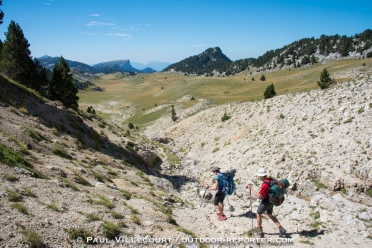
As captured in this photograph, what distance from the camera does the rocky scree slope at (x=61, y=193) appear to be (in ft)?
26.1

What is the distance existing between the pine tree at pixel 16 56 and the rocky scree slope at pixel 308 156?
100ft

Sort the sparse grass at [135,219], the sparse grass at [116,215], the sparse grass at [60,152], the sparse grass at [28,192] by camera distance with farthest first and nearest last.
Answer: the sparse grass at [60,152], the sparse grass at [135,219], the sparse grass at [116,215], the sparse grass at [28,192]

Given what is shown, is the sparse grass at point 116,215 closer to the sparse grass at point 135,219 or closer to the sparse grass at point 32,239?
the sparse grass at point 135,219

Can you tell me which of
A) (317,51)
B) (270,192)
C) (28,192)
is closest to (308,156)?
(270,192)

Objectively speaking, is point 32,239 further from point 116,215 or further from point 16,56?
point 16,56

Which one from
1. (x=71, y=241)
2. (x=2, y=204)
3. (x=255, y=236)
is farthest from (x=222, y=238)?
(x=2, y=204)

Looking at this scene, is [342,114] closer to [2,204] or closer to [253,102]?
[253,102]

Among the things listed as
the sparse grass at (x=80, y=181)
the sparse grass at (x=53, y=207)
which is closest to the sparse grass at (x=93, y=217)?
the sparse grass at (x=53, y=207)

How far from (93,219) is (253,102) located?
129ft

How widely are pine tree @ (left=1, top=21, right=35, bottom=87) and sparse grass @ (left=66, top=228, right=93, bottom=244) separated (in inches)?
1714

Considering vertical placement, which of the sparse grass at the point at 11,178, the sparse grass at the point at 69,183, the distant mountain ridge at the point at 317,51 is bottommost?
the sparse grass at the point at 69,183

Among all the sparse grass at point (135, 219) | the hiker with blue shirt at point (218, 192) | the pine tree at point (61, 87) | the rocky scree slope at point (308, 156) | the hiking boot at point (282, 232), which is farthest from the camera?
the pine tree at point (61, 87)

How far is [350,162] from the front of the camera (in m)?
18.5

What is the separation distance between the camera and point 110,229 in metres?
9.13
